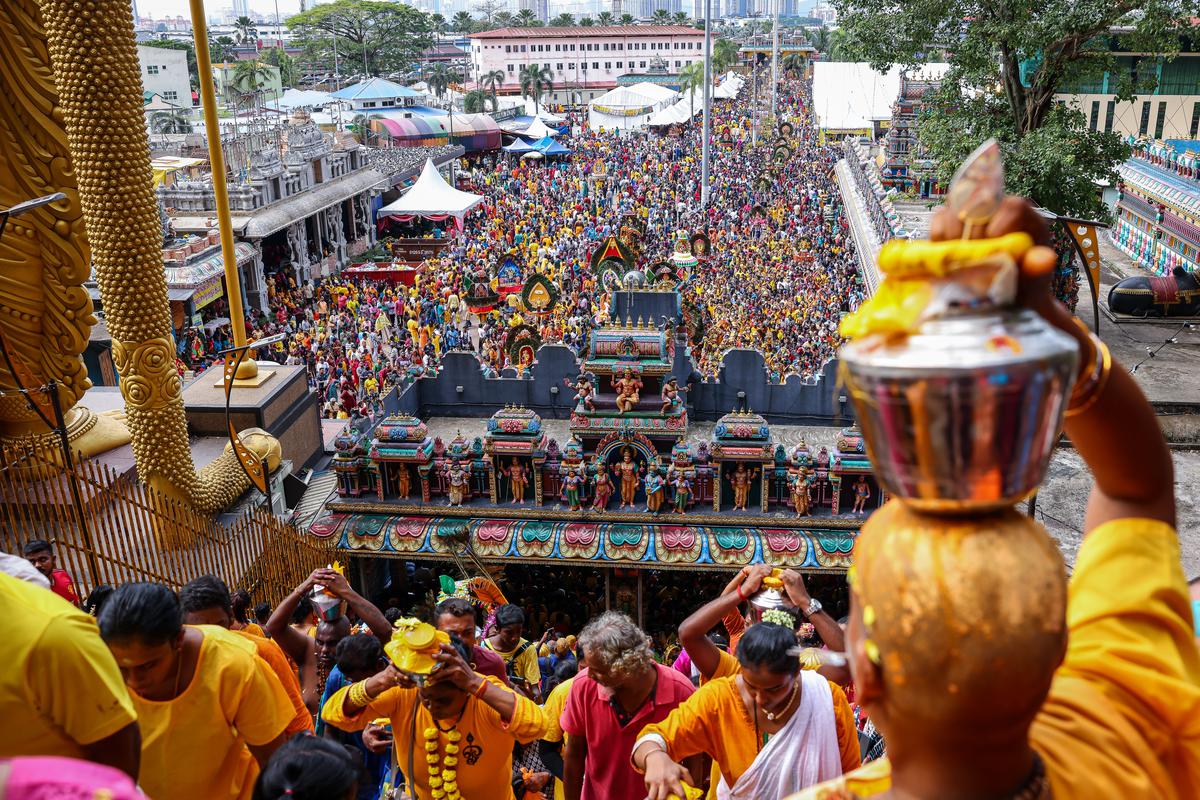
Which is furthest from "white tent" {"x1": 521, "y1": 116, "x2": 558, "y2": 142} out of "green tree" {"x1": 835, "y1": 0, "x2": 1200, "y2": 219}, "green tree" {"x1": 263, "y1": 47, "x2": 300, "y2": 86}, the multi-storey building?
"green tree" {"x1": 835, "y1": 0, "x2": 1200, "y2": 219}

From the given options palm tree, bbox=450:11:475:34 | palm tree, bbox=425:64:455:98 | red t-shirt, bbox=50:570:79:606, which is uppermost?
palm tree, bbox=450:11:475:34

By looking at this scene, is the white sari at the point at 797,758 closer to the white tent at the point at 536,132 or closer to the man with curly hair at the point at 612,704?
the man with curly hair at the point at 612,704

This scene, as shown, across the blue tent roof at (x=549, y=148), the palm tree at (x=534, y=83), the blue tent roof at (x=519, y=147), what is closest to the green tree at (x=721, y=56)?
the palm tree at (x=534, y=83)

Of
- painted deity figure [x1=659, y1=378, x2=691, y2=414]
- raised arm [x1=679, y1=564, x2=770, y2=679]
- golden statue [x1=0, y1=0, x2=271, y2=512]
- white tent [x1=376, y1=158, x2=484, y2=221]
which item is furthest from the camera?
white tent [x1=376, y1=158, x2=484, y2=221]

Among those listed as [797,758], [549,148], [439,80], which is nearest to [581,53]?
[439,80]

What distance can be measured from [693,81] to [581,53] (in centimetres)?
3007

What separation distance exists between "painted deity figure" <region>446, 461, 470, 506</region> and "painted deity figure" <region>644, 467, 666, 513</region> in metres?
2.11

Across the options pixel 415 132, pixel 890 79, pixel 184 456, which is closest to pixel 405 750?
pixel 184 456

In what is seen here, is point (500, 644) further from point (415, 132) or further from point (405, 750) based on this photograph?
point (415, 132)

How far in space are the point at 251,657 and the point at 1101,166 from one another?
17031 mm

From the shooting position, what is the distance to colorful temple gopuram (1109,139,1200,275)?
894 inches

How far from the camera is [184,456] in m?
9.94

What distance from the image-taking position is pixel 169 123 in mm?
50031

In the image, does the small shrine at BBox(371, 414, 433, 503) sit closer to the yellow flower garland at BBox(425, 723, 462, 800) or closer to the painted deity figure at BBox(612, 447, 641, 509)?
the painted deity figure at BBox(612, 447, 641, 509)
